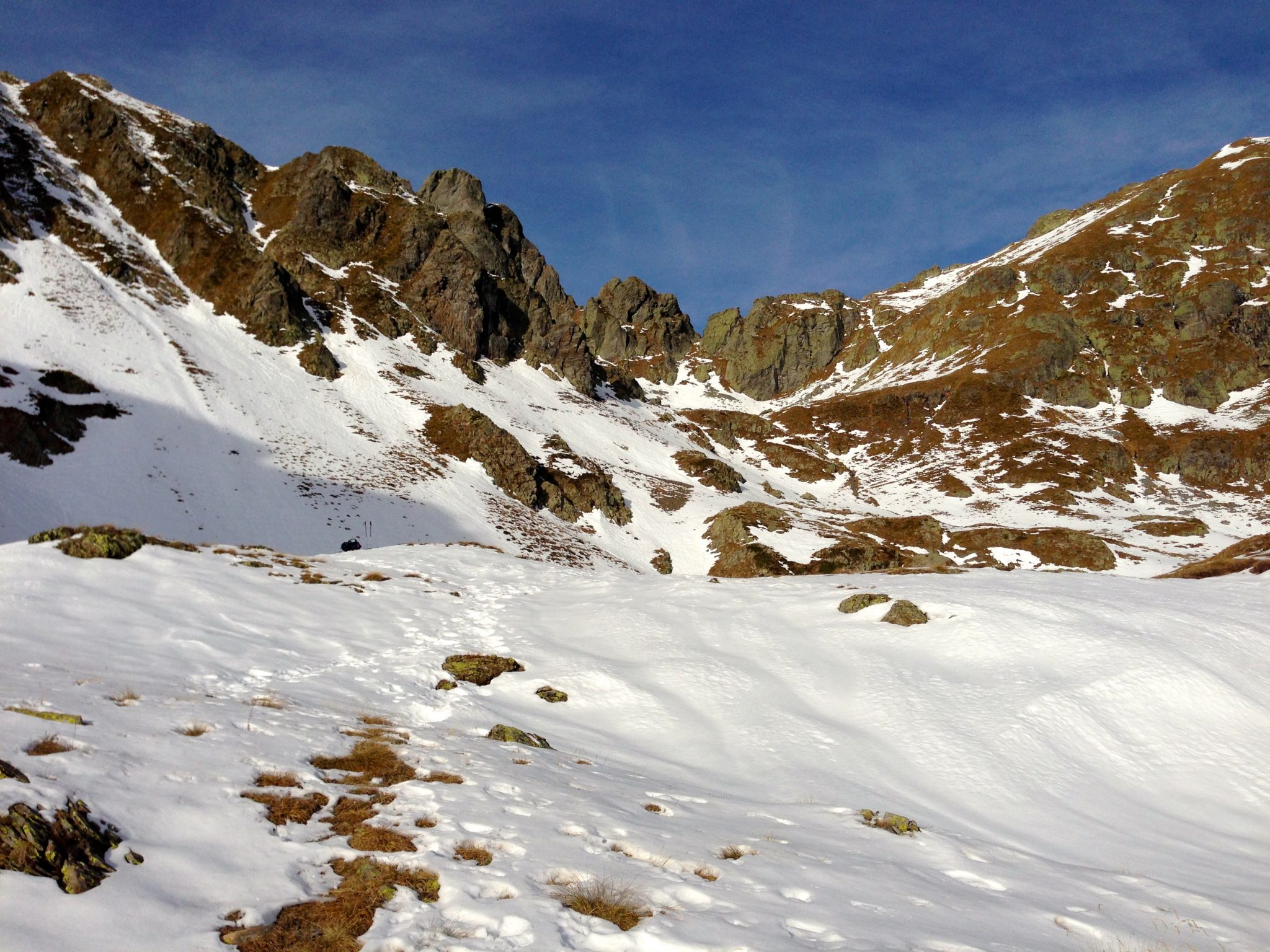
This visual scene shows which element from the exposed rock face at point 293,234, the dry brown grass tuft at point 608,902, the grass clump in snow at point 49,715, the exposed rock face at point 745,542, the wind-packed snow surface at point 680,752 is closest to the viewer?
the dry brown grass tuft at point 608,902

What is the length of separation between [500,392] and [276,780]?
77067 millimetres

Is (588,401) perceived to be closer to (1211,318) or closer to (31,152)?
(31,152)

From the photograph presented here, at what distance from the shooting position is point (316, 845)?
6.18 m

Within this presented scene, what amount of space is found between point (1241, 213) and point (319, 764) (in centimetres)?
23111

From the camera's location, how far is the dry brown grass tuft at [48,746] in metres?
6.34

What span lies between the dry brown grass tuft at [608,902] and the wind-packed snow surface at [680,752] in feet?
0.50

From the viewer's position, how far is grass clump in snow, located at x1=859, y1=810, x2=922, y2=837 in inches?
389

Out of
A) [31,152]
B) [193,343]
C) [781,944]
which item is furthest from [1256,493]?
[31,152]

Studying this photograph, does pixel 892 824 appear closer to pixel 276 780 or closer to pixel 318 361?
pixel 276 780

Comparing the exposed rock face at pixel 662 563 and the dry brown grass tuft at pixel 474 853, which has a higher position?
the exposed rock face at pixel 662 563

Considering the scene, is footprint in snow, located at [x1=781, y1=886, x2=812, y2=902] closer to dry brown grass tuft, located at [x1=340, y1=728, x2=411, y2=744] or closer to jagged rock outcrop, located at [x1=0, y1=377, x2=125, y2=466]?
dry brown grass tuft, located at [x1=340, y1=728, x2=411, y2=744]

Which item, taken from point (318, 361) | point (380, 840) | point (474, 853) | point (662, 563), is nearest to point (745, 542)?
point (662, 563)

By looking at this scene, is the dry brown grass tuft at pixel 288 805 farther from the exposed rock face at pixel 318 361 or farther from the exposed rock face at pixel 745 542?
the exposed rock face at pixel 318 361

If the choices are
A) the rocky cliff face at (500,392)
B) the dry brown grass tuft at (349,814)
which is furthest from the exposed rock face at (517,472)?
the dry brown grass tuft at (349,814)
